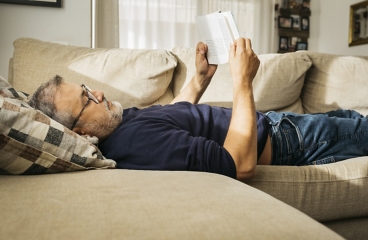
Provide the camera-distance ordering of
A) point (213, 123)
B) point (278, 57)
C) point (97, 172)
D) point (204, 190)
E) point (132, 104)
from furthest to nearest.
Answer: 1. point (278, 57)
2. point (132, 104)
3. point (213, 123)
4. point (97, 172)
5. point (204, 190)

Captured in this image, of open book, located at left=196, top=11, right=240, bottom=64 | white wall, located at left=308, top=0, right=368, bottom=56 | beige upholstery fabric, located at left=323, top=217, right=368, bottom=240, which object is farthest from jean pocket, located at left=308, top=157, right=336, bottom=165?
white wall, located at left=308, top=0, right=368, bottom=56

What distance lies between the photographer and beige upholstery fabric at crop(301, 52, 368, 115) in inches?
76.1

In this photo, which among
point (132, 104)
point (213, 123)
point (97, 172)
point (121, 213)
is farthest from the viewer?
point (132, 104)

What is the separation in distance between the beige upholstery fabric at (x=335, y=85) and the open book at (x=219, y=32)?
2.62 ft

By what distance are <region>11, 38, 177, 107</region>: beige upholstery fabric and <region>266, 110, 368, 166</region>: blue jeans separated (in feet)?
2.14

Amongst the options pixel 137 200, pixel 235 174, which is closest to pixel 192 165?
pixel 235 174

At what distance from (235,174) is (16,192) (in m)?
0.54

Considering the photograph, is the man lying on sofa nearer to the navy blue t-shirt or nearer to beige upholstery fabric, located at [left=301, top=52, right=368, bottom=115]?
the navy blue t-shirt

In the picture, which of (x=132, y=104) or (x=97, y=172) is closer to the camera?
(x=97, y=172)

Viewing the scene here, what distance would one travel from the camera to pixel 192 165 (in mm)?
974

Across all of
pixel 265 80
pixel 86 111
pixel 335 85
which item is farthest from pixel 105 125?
pixel 335 85

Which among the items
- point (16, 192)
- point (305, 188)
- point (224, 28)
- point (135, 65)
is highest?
point (224, 28)

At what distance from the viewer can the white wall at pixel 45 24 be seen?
7.72 feet

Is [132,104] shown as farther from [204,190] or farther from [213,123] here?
[204,190]
